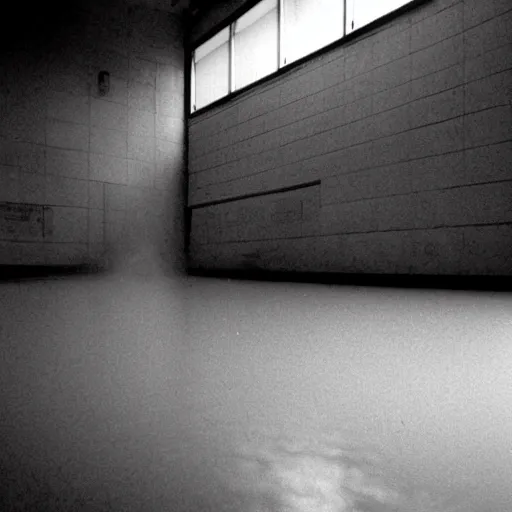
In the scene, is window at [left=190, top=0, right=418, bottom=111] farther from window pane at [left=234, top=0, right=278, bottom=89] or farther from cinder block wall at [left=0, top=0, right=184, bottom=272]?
cinder block wall at [left=0, top=0, right=184, bottom=272]

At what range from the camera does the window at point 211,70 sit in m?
5.89

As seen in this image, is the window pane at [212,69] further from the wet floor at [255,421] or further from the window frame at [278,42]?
the wet floor at [255,421]

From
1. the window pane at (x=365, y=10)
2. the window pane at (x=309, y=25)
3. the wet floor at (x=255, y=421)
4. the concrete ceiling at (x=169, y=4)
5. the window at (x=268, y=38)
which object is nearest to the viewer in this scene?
the wet floor at (x=255, y=421)

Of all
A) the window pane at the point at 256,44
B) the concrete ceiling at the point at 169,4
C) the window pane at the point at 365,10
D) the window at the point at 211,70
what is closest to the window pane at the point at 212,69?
the window at the point at 211,70

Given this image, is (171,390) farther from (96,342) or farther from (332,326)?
(332,326)

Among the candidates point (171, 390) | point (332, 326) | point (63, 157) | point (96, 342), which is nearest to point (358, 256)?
point (332, 326)

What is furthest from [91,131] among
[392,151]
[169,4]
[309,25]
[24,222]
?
[392,151]

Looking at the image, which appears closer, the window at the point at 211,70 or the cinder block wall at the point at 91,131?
the cinder block wall at the point at 91,131

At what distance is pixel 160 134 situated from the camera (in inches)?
254

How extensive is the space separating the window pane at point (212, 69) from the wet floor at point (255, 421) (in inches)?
213

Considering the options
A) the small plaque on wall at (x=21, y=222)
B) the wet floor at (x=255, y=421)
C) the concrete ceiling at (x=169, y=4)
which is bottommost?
the wet floor at (x=255, y=421)

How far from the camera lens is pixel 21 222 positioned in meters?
5.38

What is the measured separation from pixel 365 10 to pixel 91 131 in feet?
12.8

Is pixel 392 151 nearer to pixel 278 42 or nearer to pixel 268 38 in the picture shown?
pixel 278 42
